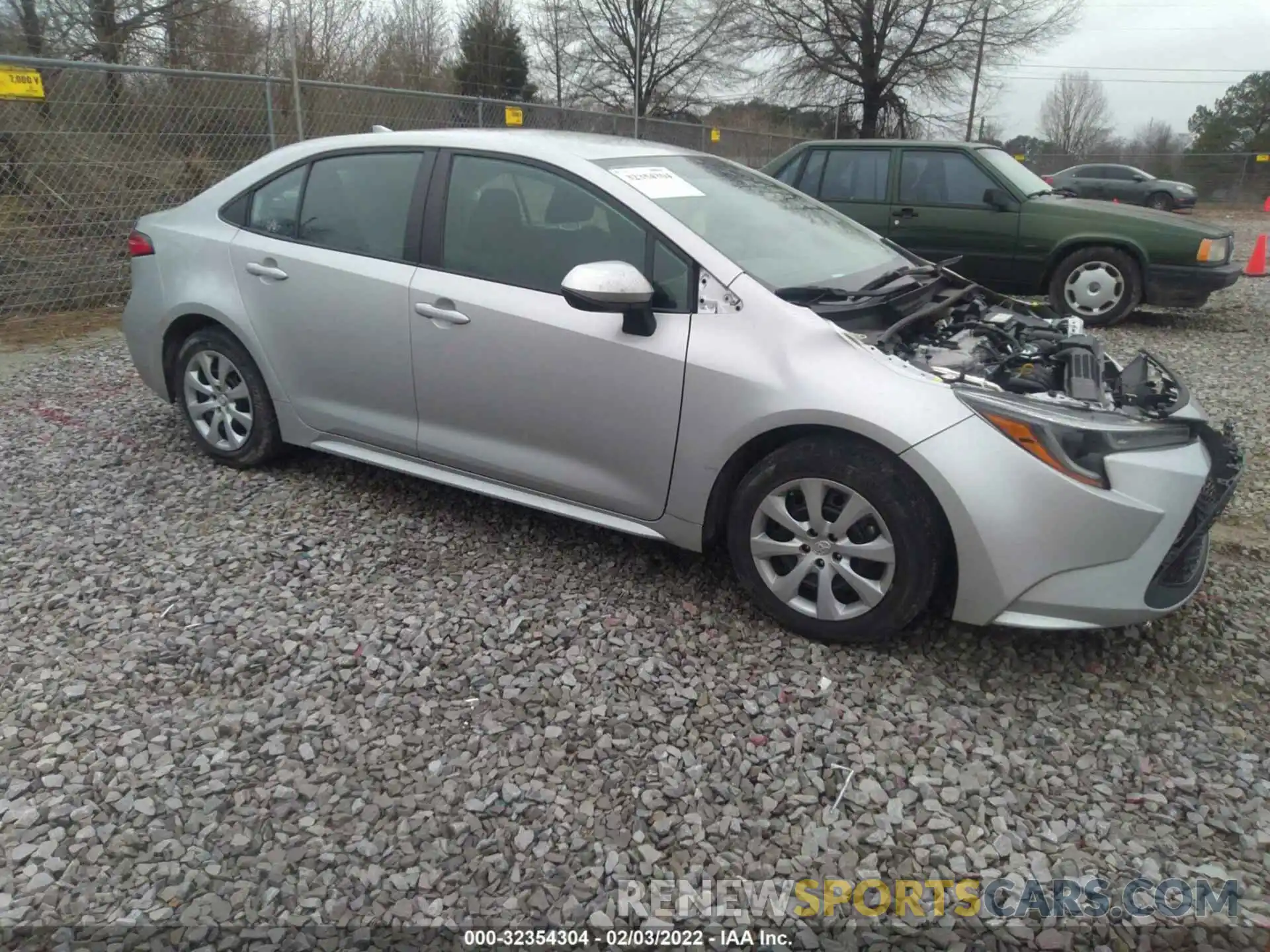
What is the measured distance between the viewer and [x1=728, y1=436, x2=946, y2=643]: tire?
9.16 feet

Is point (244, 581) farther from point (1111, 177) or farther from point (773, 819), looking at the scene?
point (1111, 177)

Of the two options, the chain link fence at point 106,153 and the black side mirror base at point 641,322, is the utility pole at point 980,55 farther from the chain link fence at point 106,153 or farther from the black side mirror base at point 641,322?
the black side mirror base at point 641,322

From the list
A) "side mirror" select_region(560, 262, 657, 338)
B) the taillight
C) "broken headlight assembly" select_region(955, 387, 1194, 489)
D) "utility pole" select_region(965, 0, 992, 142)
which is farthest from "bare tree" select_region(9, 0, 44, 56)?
"utility pole" select_region(965, 0, 992, 142)

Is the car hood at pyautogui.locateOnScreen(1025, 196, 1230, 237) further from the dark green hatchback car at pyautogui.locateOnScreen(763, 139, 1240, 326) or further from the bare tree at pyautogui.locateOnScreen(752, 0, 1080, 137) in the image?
the bare tree at pyautogui.locateOnScreen(752, 0, 1080, 137)

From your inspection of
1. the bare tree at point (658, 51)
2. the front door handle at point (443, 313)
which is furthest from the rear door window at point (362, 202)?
the bare tree at point (658, 51)

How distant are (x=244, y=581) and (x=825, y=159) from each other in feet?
23.0

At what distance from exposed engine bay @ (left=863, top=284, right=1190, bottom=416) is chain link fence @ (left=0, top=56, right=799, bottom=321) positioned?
7008 mm

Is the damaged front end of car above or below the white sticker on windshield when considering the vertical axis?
below

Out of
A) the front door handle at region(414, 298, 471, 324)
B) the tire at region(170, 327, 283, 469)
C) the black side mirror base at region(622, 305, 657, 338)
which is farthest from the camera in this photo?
the tire at region(170, 327, 283, 469)

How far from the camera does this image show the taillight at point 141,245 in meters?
4.47

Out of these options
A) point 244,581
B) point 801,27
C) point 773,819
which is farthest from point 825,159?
point 801,27

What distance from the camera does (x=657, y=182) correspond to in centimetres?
346

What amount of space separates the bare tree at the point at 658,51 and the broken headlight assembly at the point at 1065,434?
92.4 ft

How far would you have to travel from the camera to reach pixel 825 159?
8656 millimetres
